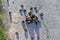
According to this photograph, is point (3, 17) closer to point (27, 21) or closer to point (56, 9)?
point (27, 21)

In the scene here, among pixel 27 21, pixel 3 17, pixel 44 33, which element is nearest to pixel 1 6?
pixel 3 17

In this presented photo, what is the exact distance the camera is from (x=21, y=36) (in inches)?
90.7

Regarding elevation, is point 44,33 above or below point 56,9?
below

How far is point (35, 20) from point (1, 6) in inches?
10.8

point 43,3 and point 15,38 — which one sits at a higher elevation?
point 43,3

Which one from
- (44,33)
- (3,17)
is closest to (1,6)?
(3,17)

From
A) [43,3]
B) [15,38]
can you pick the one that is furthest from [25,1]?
[15,38]

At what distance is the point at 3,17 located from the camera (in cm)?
234

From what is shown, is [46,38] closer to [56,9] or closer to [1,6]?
[56,9]

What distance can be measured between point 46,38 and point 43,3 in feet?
0.81

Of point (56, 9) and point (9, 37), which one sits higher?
point (56, 9)

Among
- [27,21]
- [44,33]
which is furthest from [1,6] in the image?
[44,33]

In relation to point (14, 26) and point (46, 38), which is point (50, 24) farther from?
point (14, 26)

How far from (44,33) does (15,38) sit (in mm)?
214
